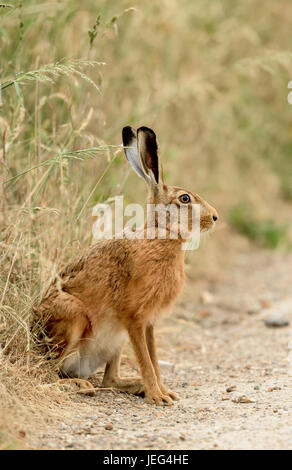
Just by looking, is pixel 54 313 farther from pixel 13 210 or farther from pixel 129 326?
pixel 13 210

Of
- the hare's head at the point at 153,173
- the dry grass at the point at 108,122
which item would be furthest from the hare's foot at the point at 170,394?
the hare's head at the point at 153,173

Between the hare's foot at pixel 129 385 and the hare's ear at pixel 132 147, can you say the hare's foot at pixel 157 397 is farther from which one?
the hare's ear at pixel 132 147

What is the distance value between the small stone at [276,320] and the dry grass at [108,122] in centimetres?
99

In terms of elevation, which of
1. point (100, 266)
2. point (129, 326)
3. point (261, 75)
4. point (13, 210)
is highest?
point (261, 75)

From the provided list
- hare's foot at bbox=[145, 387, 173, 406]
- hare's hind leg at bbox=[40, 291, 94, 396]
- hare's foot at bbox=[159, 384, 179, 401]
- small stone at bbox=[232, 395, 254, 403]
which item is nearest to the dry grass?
hare's hind leg at bbox=[40, 291, 94, 396]

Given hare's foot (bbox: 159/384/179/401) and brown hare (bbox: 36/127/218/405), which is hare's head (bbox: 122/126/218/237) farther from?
hare's foot (bbox: 159/384/179/401)

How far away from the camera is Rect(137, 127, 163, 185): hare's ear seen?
3.86 meters

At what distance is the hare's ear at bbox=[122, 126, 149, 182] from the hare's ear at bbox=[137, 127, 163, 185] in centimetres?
3

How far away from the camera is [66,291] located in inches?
159

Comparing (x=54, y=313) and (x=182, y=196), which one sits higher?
(x=182, y=196)

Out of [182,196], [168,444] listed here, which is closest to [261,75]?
[182,196]

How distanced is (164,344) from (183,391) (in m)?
1.04

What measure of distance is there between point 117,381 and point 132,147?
134cm

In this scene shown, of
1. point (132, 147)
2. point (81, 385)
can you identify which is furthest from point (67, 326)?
point (132, 147)
